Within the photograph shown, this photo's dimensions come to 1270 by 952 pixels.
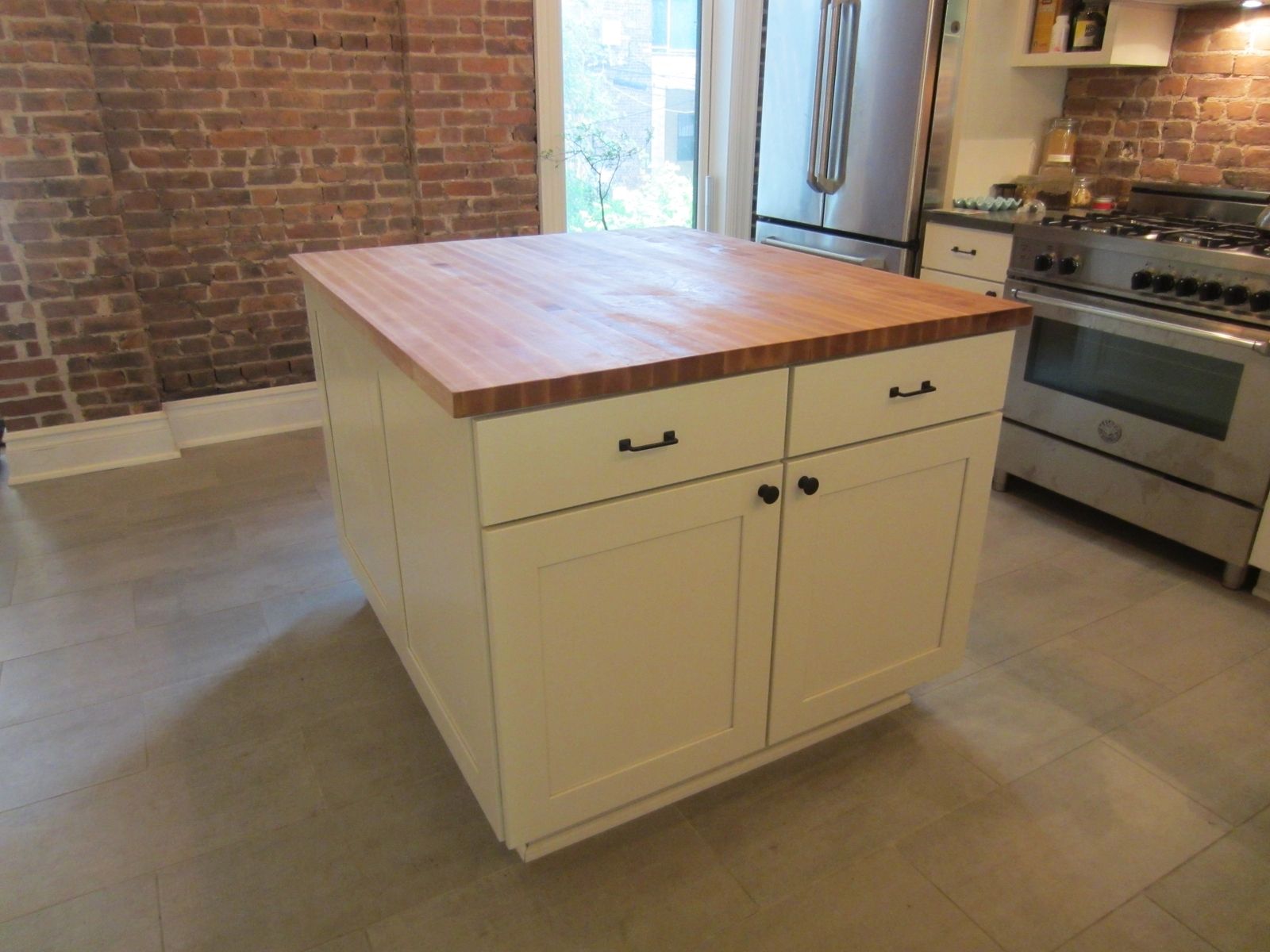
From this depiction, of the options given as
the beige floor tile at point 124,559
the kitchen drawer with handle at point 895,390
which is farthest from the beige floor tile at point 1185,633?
the beige floor tile at point 124,559

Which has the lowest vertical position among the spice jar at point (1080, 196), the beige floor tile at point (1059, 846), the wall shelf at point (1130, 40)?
the beige floor tile at point (1059, 846)

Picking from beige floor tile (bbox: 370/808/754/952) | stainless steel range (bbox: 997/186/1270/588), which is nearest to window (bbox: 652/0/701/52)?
stainless steel range (bbox: 997/186/1270/588)

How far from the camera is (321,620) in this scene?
2359 mm

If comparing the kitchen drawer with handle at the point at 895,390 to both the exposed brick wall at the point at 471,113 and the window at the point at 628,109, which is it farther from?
the window at the point at 628,109

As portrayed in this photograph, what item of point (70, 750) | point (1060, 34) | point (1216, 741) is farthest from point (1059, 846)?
point (1060, 34)

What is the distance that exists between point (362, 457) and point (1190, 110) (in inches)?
113

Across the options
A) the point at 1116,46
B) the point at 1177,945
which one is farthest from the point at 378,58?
the point at 1177,945

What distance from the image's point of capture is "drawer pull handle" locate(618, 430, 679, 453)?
1.32m

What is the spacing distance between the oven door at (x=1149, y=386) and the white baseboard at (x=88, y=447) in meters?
3.07

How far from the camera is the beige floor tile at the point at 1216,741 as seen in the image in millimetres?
1772

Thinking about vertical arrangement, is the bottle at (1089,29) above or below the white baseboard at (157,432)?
above

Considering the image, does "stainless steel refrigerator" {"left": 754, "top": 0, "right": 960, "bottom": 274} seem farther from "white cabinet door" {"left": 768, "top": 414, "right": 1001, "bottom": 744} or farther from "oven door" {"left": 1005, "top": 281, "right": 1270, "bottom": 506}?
"white cabinet door" {"left": 768, "top": 414, "right": 1001, "bottom": 744}

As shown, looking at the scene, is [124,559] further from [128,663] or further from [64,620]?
[128,663]

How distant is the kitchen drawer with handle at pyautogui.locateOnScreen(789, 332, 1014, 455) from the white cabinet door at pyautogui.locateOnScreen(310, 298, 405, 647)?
750mm
